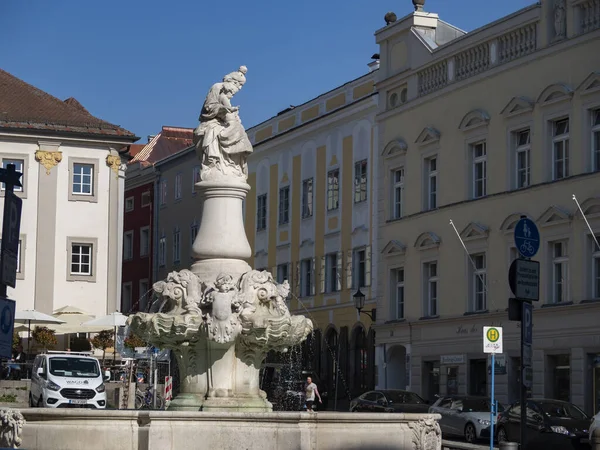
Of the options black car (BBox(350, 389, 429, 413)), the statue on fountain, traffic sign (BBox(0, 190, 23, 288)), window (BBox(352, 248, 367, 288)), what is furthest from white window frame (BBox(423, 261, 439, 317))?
the statue on fountain

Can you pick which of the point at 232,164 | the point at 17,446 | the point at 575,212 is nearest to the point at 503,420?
the point at 575,212

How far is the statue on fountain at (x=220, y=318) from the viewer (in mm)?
17734

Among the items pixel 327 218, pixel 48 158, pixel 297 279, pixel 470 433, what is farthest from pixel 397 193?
pixel 470 433

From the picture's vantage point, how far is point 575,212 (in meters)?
41.7

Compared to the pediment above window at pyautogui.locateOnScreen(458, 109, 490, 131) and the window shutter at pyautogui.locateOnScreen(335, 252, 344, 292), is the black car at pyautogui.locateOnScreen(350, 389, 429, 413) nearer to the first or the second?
the pediment above window at pyautogui.locateOnScreen(458, 109, 490, 131)

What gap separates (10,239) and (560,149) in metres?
26.6

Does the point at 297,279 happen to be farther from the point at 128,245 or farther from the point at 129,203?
the point at 129,203

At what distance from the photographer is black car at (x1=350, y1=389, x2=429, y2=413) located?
126 ft

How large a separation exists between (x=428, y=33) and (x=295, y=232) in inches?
534

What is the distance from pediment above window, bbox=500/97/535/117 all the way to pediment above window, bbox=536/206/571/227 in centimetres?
349

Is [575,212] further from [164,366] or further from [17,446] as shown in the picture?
[17,446]

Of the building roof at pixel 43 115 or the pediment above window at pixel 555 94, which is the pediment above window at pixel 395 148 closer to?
the pediment above window at pixel 555 94

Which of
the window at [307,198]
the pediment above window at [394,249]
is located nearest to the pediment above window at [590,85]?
the pediment above window at [394,249]

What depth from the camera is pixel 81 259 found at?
196 feet
